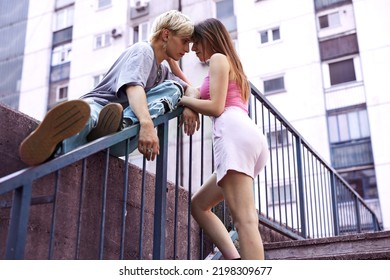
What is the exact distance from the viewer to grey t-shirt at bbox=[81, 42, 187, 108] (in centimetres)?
231

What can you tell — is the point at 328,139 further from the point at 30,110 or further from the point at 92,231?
the point at 92,231

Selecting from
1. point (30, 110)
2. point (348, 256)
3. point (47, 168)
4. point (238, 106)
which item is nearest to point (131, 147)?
point (238, 106)

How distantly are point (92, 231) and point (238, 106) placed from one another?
823 millimetres

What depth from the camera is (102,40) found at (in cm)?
1580

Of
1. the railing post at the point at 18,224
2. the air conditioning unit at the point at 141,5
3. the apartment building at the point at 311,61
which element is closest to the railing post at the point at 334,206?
the railing post at the point at 18,224

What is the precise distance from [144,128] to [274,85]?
11330 mm

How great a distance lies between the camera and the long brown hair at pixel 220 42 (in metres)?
2.43

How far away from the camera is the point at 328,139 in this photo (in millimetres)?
12281

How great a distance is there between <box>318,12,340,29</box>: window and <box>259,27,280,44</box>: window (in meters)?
1.09

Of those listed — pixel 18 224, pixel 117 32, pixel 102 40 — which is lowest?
pixel 18 224

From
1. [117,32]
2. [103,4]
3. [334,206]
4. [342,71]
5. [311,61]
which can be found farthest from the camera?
[103,4]

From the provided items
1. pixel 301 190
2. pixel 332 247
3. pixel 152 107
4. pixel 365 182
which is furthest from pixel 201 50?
pixel 365 182

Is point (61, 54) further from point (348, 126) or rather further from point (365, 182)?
point (365, 182)
